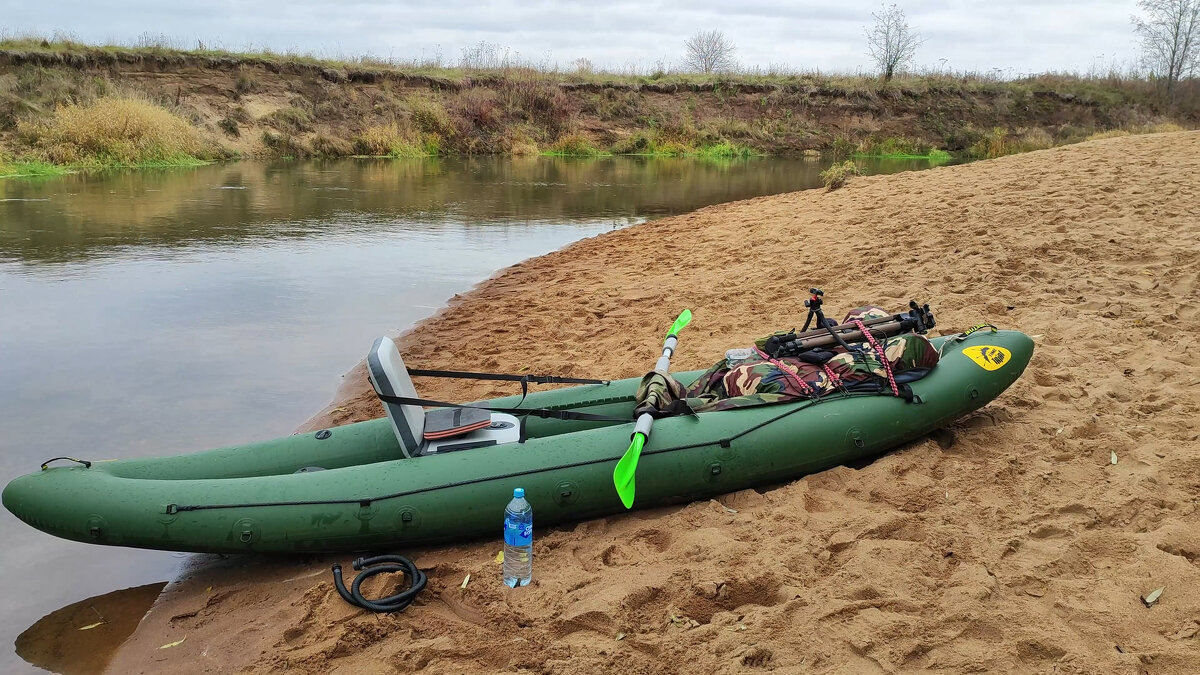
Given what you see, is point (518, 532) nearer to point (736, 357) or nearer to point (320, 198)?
point (736, 357)

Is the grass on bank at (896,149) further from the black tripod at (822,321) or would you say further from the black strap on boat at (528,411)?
the black strap on boat at (528,411)

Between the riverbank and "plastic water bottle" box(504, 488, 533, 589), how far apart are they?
64.6 feet

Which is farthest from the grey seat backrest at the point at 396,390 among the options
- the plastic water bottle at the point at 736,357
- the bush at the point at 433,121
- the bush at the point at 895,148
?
the bush at the point at 895,148

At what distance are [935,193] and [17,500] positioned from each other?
28.7 ft

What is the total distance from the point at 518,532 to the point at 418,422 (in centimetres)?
89

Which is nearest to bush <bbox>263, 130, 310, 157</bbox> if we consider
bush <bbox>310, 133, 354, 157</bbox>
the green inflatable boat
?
bush <bbox>310, 133, 354, 157</bbox>

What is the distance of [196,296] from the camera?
816 centimetres

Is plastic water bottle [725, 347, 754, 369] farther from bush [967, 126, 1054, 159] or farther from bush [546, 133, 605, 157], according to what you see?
bush [546, 133, 605, 157]

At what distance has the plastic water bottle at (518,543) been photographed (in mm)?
3232

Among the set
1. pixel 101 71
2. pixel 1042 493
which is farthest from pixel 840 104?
pixel 1042 493

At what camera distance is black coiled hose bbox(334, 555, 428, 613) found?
3.11 metres

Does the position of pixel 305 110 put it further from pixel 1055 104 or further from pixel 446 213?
pixel 1055 104

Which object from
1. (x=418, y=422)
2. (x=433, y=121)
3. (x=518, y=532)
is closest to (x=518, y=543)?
(x=518, y=532)

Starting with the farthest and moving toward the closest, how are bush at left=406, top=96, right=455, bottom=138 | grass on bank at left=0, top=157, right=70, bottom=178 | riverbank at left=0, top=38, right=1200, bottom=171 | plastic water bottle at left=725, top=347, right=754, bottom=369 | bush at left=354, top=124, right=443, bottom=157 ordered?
bush at left=406, top=96, right=455, bottom=138 → bush at left=354, top=124, right=443, bottom=157 → riverbank at left=0, top=38, right=1200, bottom=171 → grass on bank at left=0, top=157, right=70, bottom=178 → plastic water bottle at left=725, top=347, right=754, bottom=369
